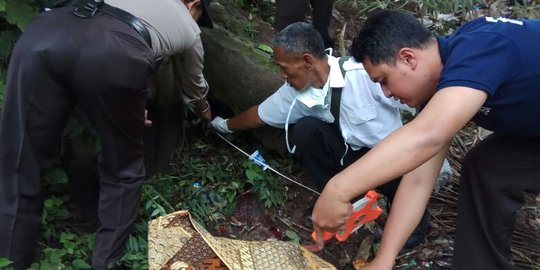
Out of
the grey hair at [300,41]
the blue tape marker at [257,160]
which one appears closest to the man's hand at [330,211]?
the grey hair at [300,41]

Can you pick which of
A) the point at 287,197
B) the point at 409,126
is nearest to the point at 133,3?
the point at 409,126

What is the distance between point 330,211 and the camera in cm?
191

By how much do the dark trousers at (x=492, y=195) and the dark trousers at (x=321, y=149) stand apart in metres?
0.46

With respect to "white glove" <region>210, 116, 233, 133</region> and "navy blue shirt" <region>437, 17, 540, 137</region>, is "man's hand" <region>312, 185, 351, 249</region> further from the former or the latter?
"white glove" <region>210, 116, 233, 133</region>

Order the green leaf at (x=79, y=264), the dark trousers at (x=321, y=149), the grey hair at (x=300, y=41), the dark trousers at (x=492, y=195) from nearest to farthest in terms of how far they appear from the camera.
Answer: the dark trousers at (x=492, y=195), the green leaf at (x=79, y=264), the grey hair at (x=300, y=41), the dark trousers at (x=321, y=149)

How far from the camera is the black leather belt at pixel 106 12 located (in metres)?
2.46

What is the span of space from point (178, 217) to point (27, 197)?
68 cm

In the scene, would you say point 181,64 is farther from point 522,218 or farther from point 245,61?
point 522,218

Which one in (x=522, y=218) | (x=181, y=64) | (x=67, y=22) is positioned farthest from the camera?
(x=522, y=218)

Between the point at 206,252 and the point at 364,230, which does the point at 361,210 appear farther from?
the point at 364,230

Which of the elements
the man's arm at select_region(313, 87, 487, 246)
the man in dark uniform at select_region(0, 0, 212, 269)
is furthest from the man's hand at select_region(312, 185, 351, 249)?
the man in dark uniform at select_region(0, 0, 212, 269)

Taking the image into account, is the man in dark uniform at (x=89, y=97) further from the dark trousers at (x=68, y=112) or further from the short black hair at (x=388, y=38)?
the short black hair at (x=388, y=38)

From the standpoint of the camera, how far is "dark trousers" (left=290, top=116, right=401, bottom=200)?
3.21 metres

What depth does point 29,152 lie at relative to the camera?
2.57 m
